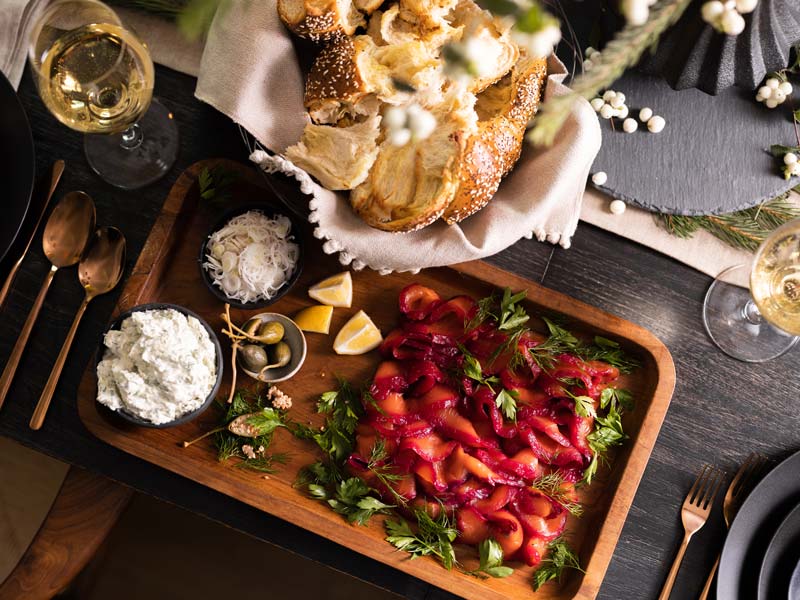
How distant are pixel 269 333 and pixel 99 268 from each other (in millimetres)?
434

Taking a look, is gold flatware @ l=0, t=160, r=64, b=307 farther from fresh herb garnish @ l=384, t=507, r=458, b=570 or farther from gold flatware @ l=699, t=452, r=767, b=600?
gold flatware @ l=699, t=452, r=767, b=600

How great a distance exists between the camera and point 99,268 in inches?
67.7

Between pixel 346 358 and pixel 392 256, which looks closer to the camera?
pixel 392 256

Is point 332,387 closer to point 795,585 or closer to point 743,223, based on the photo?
point 743,223

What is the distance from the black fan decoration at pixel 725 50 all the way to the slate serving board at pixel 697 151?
3.7 inches

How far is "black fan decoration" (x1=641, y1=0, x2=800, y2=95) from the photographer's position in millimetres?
1452

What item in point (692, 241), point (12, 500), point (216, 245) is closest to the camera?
point (216, 245)

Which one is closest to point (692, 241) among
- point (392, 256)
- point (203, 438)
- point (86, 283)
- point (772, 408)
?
point (772, 408)

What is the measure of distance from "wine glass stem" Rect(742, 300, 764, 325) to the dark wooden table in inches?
4.3

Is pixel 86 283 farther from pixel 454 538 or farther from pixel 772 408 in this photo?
pixel 772 408

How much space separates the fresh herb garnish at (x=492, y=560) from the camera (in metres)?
1.63

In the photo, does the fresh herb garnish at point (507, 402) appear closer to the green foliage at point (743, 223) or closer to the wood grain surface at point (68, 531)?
the green foliage at point (743, 223)

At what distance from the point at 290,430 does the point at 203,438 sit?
0.20 m

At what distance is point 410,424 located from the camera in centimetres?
169
